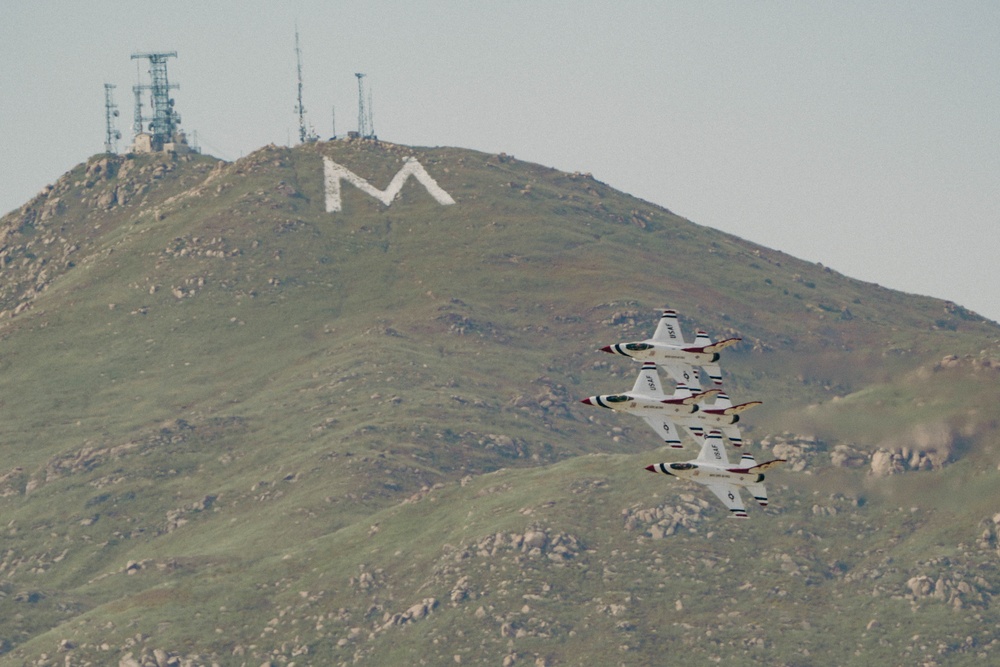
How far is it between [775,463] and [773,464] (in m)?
0.65

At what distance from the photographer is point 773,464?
200 m

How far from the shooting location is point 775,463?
653 feet
